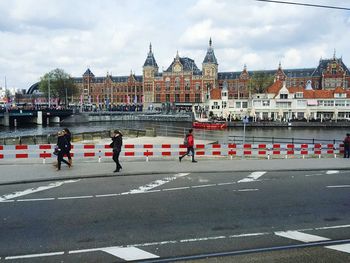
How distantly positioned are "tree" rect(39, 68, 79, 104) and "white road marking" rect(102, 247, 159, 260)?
123 metres

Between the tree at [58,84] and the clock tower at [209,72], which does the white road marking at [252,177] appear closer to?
the clock tower at [209,72]

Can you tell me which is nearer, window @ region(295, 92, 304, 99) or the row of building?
the row of building

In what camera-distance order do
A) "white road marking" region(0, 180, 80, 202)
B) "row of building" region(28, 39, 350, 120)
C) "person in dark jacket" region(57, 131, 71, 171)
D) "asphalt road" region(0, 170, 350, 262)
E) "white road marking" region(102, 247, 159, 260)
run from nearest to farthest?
1. "white road marking" region(102, 247, 159, 260)
2. "asphalt road" region(0, 170, 350, 262)
3. "white road marking" region(0, 180, 80, 202)
4. "person in dark jacket" region(57, 131, 71, 171)
5. "row of building" region(28, 39, 350, 120)

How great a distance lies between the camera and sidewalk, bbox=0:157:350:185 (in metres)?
13.0

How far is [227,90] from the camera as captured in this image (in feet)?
328

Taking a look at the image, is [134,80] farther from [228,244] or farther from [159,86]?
[228,244]

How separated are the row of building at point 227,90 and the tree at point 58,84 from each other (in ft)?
38.2

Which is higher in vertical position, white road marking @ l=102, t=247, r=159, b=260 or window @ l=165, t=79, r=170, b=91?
window @ l=165, t=79, r=170, b=91

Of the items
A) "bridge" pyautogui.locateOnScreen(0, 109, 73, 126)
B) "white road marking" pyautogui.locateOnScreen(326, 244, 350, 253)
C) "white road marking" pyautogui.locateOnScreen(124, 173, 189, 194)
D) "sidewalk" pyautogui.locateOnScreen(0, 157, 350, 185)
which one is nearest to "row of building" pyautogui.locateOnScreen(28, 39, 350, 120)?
"bridge" pyautogui.locateOnScreen(0, 109, 73, 126)

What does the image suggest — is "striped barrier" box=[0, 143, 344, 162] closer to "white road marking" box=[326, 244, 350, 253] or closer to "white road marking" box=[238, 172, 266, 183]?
"white road marking" box=[238, 172, 266, 183]

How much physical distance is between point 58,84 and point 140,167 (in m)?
116

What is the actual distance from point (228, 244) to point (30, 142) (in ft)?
78.5

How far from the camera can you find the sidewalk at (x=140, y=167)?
42.5 ft

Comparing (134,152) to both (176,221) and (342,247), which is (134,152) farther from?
(342,247)
